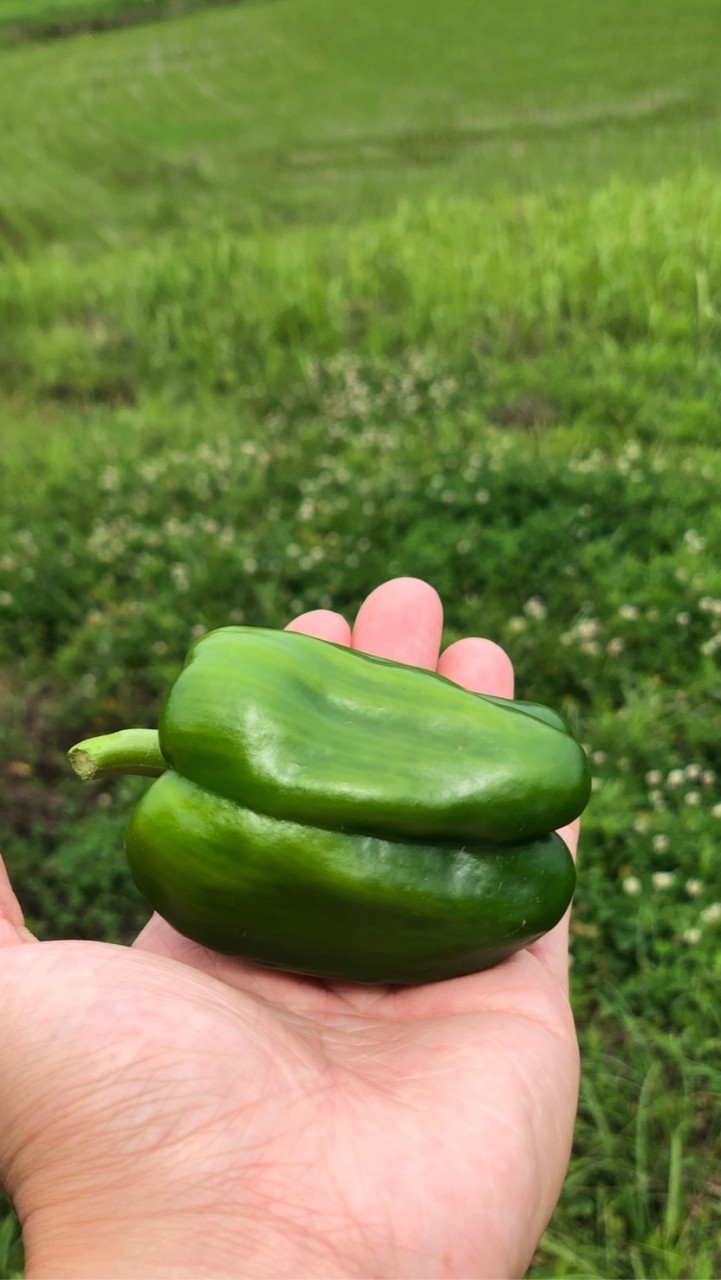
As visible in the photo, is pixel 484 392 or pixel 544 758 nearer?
pixel 544 758

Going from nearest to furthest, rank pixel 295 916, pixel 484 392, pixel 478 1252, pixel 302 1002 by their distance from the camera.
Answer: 1. pixel 478 1252
2. pixel 295 916
3. pixel 302 1002
4. pixel 484 392

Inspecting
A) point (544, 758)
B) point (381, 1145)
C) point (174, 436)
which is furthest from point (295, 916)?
point (174, 436)

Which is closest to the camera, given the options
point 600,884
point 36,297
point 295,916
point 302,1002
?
point 295,916

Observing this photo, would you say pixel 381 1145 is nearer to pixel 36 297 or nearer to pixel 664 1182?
pixel 664 1182

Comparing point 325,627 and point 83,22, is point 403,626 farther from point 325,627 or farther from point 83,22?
point 83,22

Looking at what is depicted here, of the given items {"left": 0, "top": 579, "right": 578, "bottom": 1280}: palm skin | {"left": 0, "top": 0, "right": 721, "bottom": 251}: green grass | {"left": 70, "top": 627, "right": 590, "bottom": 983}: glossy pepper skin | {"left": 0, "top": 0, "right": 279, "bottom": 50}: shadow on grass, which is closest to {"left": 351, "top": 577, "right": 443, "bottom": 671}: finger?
{"left": 70, "top": 627, "right": 590, "bottom": 983}: glossy pepper skin

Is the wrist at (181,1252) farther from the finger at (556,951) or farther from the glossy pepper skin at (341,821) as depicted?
the finger at (556,951)

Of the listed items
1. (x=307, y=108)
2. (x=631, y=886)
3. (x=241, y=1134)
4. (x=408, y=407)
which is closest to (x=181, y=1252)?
(x=241, y=1134)
